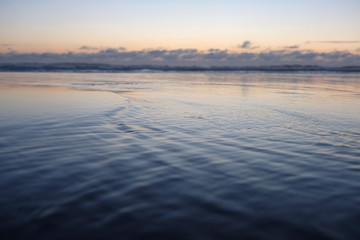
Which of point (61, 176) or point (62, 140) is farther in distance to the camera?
point (62, 140)

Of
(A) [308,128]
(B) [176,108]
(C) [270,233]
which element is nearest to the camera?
(C) [270,233]

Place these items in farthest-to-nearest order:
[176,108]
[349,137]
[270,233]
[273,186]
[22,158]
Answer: [176,108]
[349,137]
[22,158]
[273,186]
[270,233]

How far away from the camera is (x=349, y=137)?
285 inches

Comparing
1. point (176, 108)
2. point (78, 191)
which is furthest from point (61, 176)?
point (176, 108)

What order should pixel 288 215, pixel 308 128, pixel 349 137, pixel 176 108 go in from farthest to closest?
pixel 176 108, pixel 308 128, pixel 349 137, pixel 288 215

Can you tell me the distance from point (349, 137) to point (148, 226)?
20.6 ft

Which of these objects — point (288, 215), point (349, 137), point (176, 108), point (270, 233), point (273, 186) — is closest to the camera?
point (270, 233)

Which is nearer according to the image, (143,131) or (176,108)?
(143,131)

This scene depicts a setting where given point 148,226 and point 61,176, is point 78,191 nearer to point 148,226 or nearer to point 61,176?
point 61,176

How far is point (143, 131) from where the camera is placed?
7.59 m

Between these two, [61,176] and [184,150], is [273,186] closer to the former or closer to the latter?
[184,150]

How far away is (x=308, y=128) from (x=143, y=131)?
4711 mm

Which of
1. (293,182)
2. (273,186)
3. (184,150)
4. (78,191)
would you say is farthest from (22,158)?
(293,182)

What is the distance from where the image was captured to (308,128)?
825 centimetres
